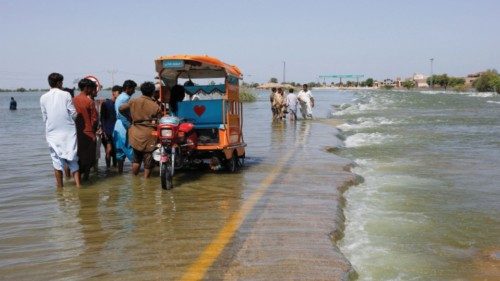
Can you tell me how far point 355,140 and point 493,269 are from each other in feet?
38.5

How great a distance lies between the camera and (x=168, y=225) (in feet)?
18.7

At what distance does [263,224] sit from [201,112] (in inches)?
165

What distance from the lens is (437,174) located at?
9.80 metres

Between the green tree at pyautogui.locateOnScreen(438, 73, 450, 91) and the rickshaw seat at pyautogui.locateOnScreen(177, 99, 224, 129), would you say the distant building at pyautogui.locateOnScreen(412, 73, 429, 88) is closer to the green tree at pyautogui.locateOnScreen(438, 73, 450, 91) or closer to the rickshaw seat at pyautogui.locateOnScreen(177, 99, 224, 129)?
the green tree at pyautogui.locateOnScreen(438, 73, 450, 91)

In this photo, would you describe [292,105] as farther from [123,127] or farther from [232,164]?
[123,127]

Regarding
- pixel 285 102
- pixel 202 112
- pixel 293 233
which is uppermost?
pixel 202 112

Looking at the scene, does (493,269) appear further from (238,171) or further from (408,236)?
(238,171)

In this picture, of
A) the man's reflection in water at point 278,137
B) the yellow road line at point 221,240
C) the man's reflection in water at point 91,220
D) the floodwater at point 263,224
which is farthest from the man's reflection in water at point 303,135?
the man's reflection in water at point 91,220

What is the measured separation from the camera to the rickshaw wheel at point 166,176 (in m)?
7.61

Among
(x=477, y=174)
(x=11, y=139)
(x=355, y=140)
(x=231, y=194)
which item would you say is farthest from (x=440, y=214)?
(x=11, y=139)

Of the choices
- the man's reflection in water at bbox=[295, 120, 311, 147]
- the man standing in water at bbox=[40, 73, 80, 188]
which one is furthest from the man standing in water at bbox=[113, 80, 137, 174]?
the man's reflection in water at bbox=[295, 120, 311, 147]

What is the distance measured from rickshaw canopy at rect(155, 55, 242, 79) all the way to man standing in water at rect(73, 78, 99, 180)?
1239mm

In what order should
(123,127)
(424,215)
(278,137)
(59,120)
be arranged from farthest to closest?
(278,137)
(123,127)
(59,120)
(424,215)

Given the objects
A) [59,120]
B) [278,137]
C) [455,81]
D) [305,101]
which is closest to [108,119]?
[59,120]
